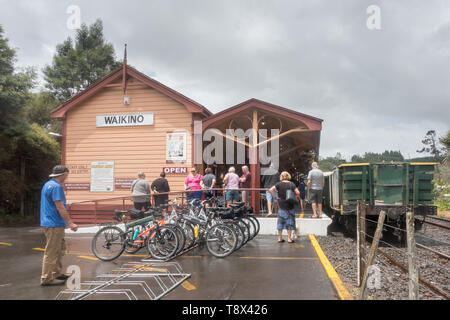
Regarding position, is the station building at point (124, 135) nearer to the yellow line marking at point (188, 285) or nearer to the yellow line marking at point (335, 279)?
the yellow line marking at point (335, 279)

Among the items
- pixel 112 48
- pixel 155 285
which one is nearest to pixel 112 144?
pixel 155 285

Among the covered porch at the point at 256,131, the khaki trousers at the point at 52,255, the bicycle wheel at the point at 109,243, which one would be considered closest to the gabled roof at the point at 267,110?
the covered porch at the point at 256,131

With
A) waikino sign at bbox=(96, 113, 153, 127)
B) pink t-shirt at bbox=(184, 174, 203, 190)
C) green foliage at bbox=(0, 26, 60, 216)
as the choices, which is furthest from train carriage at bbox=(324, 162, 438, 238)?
green foliage at bbox=(0, 26, 60, 216)

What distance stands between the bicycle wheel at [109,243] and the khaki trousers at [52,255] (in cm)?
159

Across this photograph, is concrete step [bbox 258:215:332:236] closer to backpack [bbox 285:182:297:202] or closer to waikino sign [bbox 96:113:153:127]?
backpack [bbox 285:182:297:202]

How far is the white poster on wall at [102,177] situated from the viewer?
1341 cm

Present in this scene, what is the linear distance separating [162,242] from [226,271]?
5.50 ft

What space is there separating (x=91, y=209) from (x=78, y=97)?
4.37 metres

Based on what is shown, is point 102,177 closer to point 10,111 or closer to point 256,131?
point 256,131

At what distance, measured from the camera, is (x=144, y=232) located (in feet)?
24.4

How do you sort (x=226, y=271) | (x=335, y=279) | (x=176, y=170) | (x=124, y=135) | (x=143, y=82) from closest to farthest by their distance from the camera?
(x=335, y=279) → (x=226, y=271) → (x=176, y=170) → (x=143, y=82) → (x=124, y=135)

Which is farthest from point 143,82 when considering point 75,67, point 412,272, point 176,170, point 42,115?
point 75,67

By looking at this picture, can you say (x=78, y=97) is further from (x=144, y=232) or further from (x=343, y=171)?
(x=343, y=171)

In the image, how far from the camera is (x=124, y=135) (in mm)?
13422
